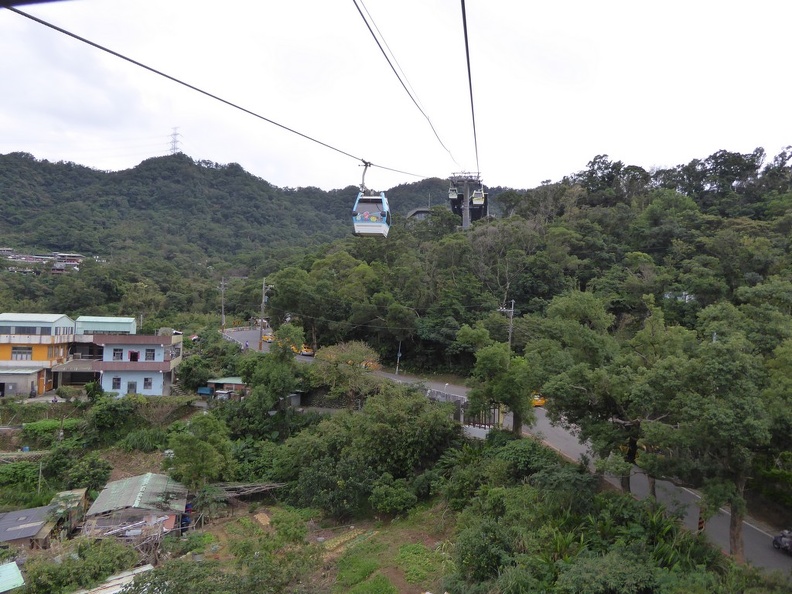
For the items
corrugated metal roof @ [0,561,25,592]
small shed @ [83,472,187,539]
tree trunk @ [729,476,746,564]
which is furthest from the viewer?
small shed @ [83,472,187,539]

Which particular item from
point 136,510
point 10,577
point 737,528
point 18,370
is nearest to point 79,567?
point 10,577

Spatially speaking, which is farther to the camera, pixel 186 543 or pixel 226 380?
pixel 226 380

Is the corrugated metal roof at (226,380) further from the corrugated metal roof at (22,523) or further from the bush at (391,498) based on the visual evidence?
the bush at (391,498)

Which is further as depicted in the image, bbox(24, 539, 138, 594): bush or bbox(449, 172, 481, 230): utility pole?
bbox(449, 172, 481, 230): utility pole

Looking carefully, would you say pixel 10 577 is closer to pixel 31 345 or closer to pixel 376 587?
pixel 376 587

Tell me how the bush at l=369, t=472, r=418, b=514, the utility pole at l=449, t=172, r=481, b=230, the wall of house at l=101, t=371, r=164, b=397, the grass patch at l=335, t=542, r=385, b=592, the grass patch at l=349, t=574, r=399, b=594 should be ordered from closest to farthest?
the grass patch at l=349, t=574, r=399, b=594
the grass patch at l=335, t=542, r=385, b=592
the bush at l=369, t=472, r=418, b=514
the wall of house at l=101, t=371, r=164, b=397
the utility pole at l=449, t=172, r=481, b=230

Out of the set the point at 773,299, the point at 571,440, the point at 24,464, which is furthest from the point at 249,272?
the point at 773,299

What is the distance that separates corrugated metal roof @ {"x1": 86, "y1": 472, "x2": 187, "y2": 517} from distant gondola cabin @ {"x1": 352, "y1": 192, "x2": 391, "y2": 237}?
8.92 m

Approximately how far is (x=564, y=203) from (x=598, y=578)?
88.7 feet

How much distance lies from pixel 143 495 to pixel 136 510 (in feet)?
1.70

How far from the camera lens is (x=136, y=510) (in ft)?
41.0

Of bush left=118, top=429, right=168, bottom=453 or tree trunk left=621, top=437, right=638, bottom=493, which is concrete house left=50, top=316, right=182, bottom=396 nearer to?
bush left=118, top=429, right=168, bottom=453

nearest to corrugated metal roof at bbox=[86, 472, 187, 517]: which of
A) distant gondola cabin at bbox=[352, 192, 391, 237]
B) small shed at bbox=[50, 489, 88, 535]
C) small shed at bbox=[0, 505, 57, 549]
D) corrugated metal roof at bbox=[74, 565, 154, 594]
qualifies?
small shed at bbox=[50, 489, 88, 535]

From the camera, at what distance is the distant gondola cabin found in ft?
34.5
